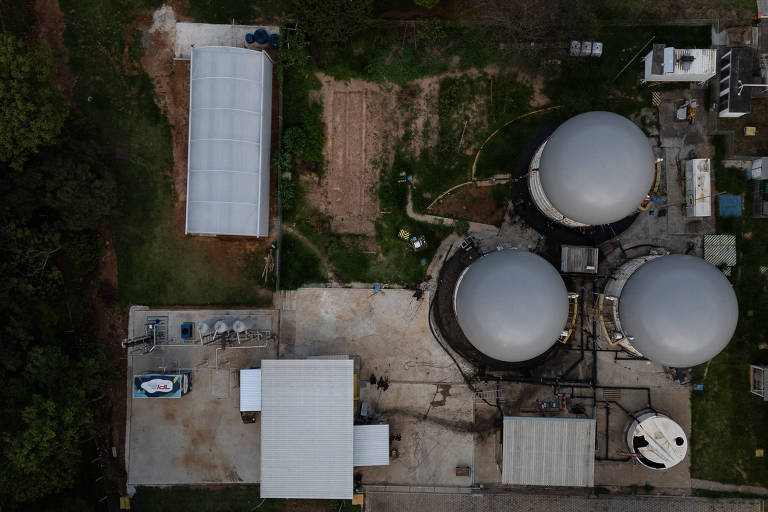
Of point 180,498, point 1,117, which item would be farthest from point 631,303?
point 1,117

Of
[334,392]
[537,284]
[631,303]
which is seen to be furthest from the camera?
[334,392]

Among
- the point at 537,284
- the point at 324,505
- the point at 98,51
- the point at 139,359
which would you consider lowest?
the point at 324,505

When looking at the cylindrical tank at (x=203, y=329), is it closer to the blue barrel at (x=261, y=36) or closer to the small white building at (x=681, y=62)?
the blue barrel at (x=261, y=36)

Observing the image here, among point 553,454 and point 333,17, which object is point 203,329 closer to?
point 333,17

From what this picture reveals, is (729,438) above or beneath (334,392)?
beneath

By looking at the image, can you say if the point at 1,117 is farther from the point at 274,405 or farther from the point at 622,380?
the point at 622,380

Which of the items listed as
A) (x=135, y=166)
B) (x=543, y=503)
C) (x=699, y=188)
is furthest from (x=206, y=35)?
(x=543, y=503)

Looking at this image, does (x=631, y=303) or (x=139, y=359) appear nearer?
(x=631, y=303)
